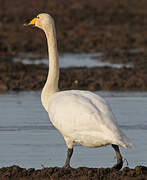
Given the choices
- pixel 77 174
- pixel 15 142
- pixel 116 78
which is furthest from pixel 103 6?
pixel 77 174

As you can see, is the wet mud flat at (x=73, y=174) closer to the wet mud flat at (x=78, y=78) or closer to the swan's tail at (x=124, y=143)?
the swan's tail at (x=124, y=143)

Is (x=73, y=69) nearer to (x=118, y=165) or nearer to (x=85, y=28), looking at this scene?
(x=85, y=28)

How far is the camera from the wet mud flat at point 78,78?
1536 cm

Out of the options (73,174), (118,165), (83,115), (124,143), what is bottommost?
(118,165)

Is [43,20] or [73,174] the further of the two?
[43,20]

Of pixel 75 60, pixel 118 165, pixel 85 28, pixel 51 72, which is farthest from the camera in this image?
pixel 85 28

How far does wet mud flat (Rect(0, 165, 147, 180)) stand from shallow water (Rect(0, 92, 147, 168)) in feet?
2.67

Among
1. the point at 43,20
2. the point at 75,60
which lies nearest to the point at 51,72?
the point at 43,20

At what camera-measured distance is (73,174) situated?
765 centimetres

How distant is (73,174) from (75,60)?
12708mm

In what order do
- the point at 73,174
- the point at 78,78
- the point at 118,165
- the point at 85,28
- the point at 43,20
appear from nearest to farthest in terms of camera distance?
1. the point at 73,174
2. the point at 118,165
3. the point at 43,20
4. the point at 78,78
5. the point at 85,28

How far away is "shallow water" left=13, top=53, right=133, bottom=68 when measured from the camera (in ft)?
62.6

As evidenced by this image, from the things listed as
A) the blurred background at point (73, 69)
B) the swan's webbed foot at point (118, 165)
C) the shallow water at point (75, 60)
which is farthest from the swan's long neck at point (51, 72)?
the shallow water at point (75, 60)

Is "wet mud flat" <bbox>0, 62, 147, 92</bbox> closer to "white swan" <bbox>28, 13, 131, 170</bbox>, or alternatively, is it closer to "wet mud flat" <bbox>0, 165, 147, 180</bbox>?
"white swan" <bbox>28, 13, 131, 170</bbox>
